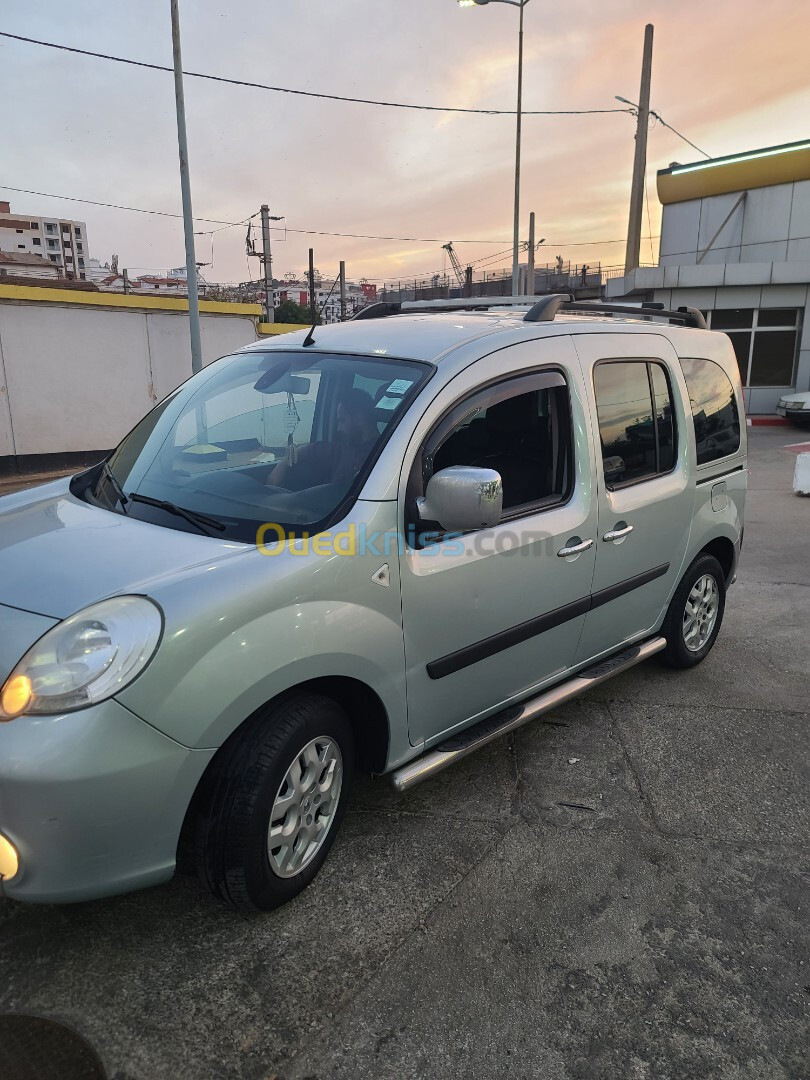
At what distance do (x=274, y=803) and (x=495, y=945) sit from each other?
0.80 m

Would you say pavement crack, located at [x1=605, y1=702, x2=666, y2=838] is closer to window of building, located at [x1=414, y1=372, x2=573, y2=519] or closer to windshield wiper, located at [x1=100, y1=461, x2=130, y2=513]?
window of building, located at [x1=414, y1=372, x2=573, y2=519]

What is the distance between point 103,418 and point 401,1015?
13.0 m

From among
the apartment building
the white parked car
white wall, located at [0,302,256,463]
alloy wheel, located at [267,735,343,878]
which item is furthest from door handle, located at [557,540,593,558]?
the apartment building

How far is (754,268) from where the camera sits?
57.6ft

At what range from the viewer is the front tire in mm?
2098

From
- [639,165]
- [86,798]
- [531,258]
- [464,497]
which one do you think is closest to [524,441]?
[464,497]

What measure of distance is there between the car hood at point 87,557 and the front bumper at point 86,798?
1.09 ft

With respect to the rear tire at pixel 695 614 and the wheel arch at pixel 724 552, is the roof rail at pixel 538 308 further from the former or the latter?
the rear tire at pixel 695 614

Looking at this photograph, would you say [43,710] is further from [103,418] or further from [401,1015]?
[103,418]

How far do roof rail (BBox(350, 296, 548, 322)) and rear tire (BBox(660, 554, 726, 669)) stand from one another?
1668mm

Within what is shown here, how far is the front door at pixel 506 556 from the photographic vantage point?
2564 mm

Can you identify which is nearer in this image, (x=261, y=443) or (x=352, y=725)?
(x=352, y=725)

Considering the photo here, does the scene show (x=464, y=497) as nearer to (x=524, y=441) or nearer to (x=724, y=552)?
(x=524, y=441)

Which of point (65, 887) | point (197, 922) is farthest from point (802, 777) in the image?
point (65, 887)
